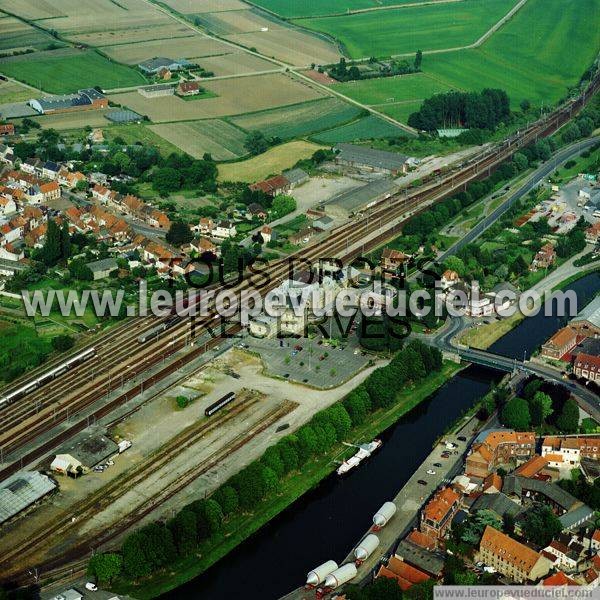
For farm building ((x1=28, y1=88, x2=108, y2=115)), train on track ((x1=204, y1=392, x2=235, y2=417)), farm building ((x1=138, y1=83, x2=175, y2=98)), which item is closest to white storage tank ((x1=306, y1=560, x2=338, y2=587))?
train on track ((x1=204, y1=392, x2=235, y2=417))

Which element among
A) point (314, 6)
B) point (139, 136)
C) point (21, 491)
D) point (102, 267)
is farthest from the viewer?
point (314, 6)

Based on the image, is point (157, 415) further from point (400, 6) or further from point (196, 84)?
point (400, 6)

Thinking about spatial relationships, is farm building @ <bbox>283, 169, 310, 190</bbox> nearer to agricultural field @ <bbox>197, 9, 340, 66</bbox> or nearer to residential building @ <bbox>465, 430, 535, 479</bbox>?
agricultural field @ <bbox>197, 9, 340, 66</bbox>

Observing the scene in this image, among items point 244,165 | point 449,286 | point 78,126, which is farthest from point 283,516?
point 78,126

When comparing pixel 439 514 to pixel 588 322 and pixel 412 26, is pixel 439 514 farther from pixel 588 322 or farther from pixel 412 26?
pixel 412 26

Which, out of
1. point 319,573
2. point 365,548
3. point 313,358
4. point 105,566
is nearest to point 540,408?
point 313,358

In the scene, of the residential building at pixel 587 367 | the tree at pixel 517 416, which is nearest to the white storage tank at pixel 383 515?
the tree at pixel 517 416

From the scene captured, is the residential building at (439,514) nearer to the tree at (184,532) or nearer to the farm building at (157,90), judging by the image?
the tree at (184,532)
